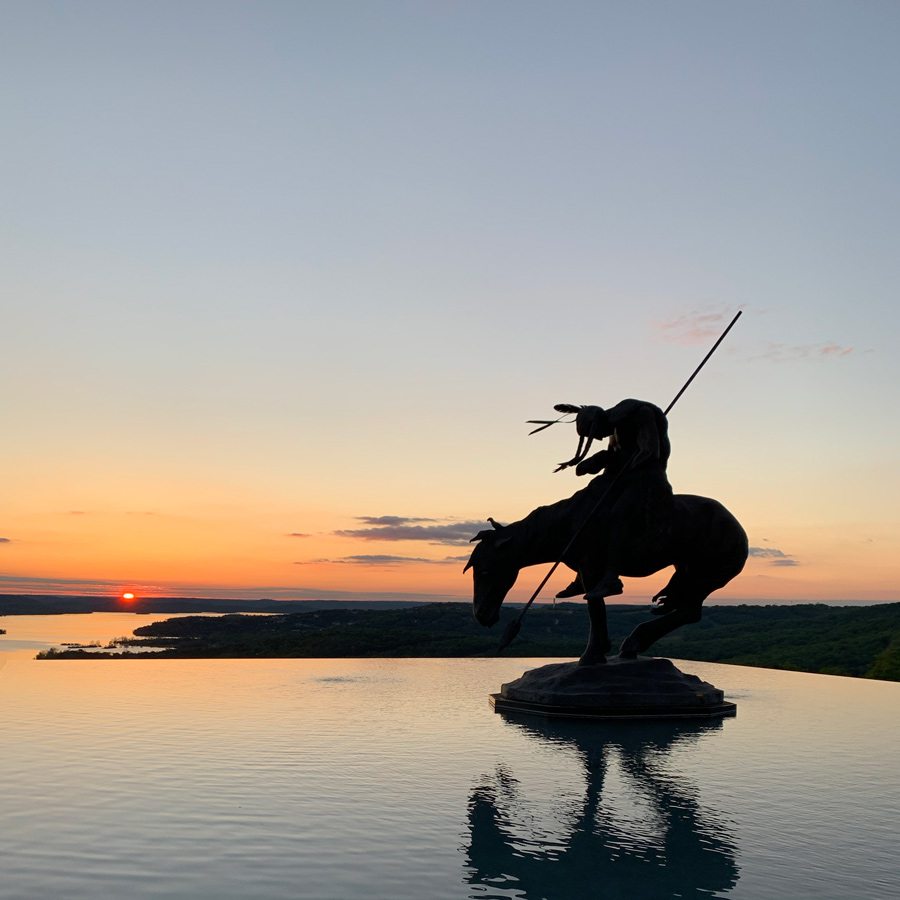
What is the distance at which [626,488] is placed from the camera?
→ 1465cm

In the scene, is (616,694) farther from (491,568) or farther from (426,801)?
(426,801)

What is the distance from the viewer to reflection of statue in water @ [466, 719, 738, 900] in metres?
6.11

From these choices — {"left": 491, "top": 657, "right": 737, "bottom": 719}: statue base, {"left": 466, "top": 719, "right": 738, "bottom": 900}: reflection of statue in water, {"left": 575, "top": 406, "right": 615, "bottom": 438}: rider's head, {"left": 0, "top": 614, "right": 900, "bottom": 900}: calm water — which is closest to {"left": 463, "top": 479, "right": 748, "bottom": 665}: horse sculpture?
{"left": 491, "top": 657, "right": 737, "bottom": 719}: statue base

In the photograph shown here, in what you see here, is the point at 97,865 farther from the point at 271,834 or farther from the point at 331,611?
the point at 331,611

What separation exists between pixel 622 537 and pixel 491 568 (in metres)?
2.37

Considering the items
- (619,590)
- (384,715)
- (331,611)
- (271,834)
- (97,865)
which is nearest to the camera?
(97,865)

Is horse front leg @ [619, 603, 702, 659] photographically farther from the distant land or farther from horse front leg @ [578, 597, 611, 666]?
the distant land

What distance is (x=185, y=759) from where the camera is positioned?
991 centimetres

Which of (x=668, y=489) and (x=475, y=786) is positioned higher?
(x=668, y=489)

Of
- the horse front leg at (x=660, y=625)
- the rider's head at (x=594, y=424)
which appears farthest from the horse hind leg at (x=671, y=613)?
the rider's head at (x=594, y=424)

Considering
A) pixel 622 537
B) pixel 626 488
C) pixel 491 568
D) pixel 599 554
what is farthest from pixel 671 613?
pixel 491 568

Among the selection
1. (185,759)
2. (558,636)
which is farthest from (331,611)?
(185,759)

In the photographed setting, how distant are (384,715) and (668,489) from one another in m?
5.67

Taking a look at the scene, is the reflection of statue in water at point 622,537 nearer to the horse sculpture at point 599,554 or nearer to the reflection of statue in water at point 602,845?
the horse sculpture at point 599,554
